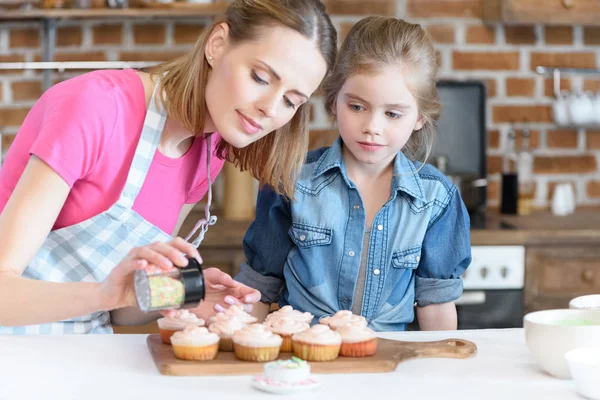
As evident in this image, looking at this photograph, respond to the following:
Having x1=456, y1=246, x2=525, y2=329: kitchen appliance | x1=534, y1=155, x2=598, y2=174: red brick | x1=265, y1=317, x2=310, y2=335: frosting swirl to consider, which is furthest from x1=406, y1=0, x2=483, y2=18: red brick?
x1=265, y1=317, x2=310, y2=335: frosting swirl

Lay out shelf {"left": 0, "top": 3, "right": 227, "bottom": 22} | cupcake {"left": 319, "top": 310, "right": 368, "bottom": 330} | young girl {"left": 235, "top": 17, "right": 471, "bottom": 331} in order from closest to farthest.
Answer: cupcake {"left": 319, "top": 310, "right": 368, "bottom": 330}
young girl {"left": 235, "top": 17, "right": 471, "bottom": 331}
shelf {"left": 0, "top": 3, "right": 227, "bottom": 22}

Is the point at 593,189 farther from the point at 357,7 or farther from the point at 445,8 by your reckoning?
the point at 357,7

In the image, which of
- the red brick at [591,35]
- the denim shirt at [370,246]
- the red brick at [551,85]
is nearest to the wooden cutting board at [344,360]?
the denim shirt at [370,246]

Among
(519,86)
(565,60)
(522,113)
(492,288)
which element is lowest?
(492,288)

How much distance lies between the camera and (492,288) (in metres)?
2.78

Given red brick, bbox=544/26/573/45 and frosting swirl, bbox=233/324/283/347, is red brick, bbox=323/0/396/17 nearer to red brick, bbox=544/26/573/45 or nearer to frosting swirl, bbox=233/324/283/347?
red brick, bbox=544/26/573/45

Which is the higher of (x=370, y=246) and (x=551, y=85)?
(x=551, y=85)

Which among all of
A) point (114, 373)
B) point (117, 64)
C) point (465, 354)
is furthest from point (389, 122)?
point (117, 64)

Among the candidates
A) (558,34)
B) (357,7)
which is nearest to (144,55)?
(357,7)

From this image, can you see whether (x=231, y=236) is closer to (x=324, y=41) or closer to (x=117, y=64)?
(x=117, y=64)

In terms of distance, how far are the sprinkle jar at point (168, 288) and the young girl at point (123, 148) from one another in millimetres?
86

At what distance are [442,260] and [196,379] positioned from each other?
72cm

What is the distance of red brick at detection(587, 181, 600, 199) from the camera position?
334 cm

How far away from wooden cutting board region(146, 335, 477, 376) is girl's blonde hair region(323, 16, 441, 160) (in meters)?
0.60
